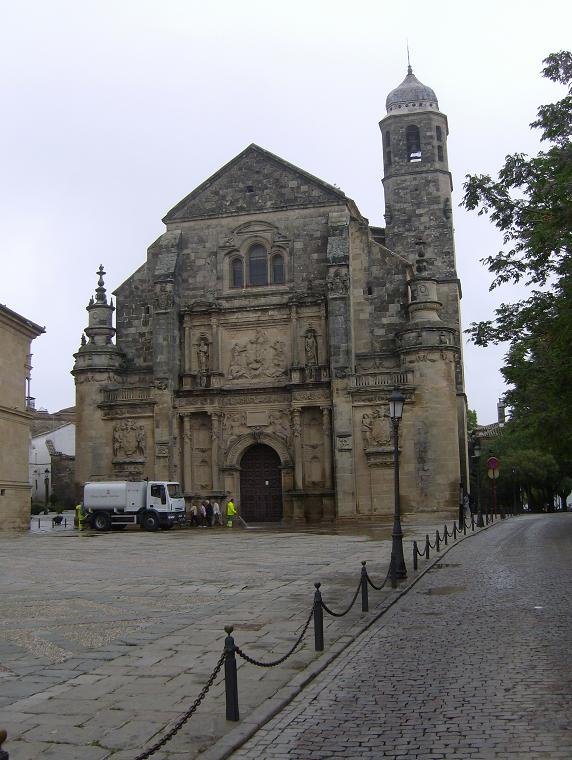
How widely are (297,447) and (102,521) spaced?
9.22 m

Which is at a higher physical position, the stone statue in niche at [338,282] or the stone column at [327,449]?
the stone statue in niche at [338,282]

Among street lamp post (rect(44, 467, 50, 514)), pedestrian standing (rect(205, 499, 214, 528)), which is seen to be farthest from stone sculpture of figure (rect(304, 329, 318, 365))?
street lamp post (rect(44, 467, 50, 514))

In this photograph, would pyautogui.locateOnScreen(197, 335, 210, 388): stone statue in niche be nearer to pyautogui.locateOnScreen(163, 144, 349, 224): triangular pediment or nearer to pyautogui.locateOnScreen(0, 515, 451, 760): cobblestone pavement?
pyautogui.locateOnScreen(163, 144, 349, 224): triangular pediment

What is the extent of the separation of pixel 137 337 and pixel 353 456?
12.8 m

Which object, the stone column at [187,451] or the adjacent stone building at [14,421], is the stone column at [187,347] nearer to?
the stone column at [187,451]

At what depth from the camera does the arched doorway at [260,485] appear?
3916cm

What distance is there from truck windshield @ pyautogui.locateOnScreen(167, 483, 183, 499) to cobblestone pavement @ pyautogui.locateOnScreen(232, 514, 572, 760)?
914 inches

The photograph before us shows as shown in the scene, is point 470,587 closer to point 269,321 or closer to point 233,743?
point 233,743

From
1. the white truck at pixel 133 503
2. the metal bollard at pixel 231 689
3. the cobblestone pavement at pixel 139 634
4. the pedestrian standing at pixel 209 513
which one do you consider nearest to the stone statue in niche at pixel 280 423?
the pedestrian standing at pixel 209 513

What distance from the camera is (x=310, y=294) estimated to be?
130ft

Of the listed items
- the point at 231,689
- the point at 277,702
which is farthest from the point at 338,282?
the point at 231,689

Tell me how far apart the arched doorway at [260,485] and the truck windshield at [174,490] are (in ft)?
12.3

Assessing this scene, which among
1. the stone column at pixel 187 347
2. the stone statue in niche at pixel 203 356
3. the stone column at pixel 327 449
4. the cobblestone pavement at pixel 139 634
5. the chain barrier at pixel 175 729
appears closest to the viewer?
the chain barrier at pixel 175 729

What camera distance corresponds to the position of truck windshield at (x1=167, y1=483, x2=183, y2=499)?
35944 mm
